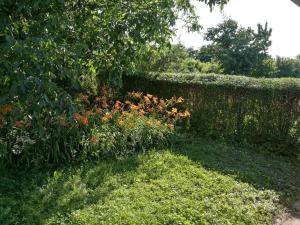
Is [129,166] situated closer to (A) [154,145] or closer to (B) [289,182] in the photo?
(A) [154,145]

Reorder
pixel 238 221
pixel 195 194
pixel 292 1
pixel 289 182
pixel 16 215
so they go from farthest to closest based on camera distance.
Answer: pixel 289 182
pixel 195 194
pixel 238 221
pixel 292 1
pixel 16 215

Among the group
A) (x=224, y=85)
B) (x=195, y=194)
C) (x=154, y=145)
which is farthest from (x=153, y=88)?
(x=195, y=194)

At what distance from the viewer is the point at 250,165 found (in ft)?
22.0

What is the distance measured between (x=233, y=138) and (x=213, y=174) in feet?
9.41

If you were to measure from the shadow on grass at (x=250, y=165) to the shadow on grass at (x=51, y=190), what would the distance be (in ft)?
5.08

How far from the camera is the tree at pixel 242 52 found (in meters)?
26.8

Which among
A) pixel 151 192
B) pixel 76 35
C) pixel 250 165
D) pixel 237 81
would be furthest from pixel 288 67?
pixel 76 35

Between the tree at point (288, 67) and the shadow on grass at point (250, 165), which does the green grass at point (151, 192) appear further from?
the tree at point (288, 67)

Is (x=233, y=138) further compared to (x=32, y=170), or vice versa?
(x=233, y=138)

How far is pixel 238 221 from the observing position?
450 cm

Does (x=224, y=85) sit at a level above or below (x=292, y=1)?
below

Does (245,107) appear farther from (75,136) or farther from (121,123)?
(75,136)

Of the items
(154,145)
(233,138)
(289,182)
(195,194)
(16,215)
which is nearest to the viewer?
(16,215)

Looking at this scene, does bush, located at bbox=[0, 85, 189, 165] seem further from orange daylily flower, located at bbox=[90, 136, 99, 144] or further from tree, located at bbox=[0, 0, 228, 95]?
tree, located at bbox=[0, 0, 228, 95]
